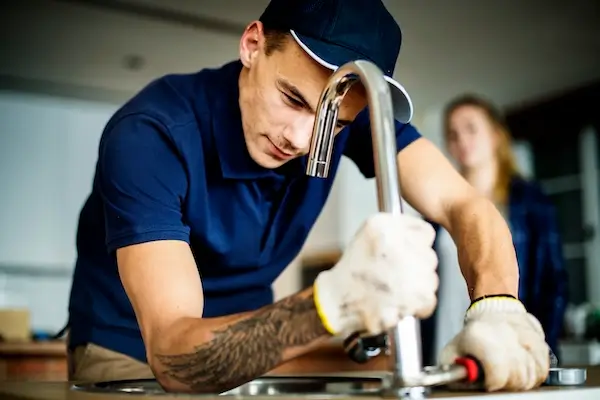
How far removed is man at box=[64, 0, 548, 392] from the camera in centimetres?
61

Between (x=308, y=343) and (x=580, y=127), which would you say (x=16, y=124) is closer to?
(x=308, y=343)

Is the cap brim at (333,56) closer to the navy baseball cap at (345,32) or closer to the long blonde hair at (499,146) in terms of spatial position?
the navy baseball cap at (345,32)

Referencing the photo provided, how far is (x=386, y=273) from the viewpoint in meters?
0.57

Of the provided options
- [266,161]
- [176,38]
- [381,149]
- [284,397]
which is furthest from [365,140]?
[176,38]

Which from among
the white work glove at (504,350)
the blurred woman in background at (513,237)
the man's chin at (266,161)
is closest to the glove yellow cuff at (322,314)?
the white work glove at (504,350)

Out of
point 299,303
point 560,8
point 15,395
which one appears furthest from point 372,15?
point 560,8

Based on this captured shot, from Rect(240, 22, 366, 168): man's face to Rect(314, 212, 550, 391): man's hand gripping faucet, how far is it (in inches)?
11.8

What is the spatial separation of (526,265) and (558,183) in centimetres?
215

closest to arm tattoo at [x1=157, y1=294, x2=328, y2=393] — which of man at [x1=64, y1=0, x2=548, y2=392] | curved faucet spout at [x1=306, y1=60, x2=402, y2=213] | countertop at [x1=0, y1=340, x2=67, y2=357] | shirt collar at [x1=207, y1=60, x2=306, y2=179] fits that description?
man at [x1=64, y1=0, x2=548, y2=392]

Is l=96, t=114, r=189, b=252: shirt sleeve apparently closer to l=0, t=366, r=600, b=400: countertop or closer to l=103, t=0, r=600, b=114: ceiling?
l=0, t=366, r=600, b=400: countertop

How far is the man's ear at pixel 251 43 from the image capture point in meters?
0.94

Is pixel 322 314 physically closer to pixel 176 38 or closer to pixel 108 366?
pixel 108 366

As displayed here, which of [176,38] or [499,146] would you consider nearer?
[176,38]

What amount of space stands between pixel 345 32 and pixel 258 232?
0.30m
